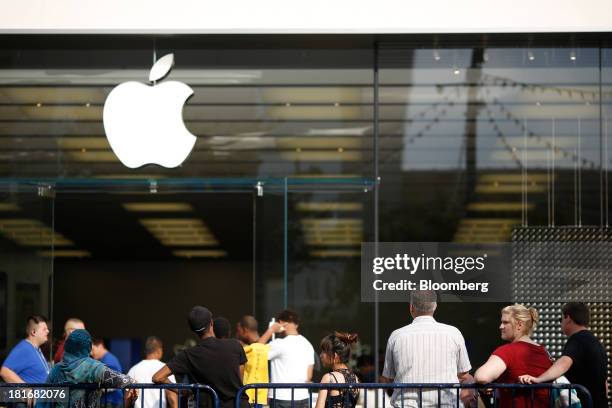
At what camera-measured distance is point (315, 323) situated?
515 inches

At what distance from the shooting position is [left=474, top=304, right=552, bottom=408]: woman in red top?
7523mm

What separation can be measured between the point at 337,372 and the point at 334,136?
213 inches

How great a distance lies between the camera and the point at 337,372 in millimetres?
7922

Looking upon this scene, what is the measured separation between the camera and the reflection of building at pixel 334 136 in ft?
37.8

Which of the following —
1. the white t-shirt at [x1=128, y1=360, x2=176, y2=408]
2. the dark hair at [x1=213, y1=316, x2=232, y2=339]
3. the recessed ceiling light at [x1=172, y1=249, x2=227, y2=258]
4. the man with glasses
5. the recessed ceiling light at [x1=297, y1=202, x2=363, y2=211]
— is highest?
the recessed ceiling light at [x1=297, y1=202, x2=363, y2=211]

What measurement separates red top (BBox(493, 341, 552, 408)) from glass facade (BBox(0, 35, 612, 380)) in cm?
312

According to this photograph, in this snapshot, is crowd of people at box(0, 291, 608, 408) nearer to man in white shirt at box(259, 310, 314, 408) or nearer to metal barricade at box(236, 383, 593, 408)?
metal barricade at box(236, 383, 593, 408)

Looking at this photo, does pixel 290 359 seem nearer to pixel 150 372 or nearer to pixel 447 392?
pixel 150 372

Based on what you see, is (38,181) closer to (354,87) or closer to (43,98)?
(43,98)

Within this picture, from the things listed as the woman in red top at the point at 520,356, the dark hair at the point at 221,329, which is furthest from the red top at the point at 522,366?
the dark hair at the point at 221,329

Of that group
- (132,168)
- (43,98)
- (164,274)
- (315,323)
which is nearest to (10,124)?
(43,98)

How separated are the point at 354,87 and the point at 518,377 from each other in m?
5.22

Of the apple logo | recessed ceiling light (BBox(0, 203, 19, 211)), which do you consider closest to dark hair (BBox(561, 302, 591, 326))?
the apple logo

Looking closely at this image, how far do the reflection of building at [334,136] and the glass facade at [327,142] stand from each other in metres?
0.02
